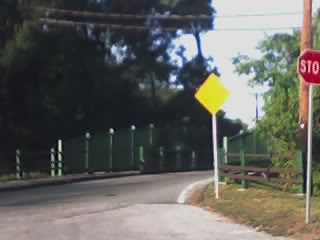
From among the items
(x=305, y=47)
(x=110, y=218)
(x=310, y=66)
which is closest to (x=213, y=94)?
(x=305, y=47)

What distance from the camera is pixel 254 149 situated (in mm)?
30938

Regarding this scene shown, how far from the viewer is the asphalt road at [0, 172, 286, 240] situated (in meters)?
14.6

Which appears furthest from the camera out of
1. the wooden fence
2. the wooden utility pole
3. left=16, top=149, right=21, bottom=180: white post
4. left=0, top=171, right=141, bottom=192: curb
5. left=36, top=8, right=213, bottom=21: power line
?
left=36, top=8, right=213, bottom=21: power line

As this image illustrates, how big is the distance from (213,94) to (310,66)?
21.1 feet

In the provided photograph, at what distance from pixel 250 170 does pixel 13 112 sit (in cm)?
2521

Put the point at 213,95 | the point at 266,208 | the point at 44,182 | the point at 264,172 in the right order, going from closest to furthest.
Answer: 1. the point at 266,208
2. the point at 213,95
3. the point at 264,172
4. the point at 44,182

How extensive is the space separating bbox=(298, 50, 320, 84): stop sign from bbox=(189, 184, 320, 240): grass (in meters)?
2.58

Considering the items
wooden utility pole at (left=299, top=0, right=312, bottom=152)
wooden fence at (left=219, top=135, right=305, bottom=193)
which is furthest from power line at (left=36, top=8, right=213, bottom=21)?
wooden utility pole at (left=299, top=0, right=312, bottom=152)

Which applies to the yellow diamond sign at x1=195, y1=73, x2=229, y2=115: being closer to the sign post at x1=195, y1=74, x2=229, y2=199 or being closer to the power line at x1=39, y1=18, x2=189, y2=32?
the sign post at x1=195, y1=74, x2=229, y2=199

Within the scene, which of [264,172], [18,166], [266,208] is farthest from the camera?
[18,166]

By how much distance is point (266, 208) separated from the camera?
17922 millimetres

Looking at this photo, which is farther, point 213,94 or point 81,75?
point 81,75

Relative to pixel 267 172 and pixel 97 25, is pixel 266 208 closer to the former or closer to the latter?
pixel 267 172

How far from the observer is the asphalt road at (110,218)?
14578 millimetres
